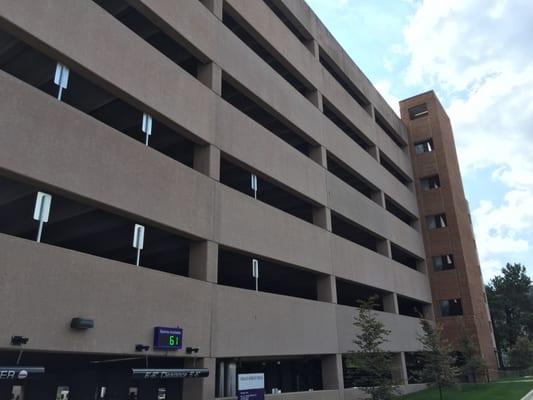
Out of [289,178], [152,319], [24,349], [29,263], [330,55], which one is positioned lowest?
[24,349]

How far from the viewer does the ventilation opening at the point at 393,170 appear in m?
39.4

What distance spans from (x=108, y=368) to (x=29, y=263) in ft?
39.3

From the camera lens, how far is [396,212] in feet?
138

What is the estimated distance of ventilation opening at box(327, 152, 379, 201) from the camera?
30667 mm

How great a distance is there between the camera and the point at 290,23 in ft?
94.9

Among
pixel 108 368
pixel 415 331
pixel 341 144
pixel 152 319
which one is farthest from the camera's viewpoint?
pixel 415 331

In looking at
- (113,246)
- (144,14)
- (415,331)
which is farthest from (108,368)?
(415,331)

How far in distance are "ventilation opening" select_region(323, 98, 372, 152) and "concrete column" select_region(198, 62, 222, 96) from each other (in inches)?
462

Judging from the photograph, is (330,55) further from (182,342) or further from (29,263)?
(29,263)

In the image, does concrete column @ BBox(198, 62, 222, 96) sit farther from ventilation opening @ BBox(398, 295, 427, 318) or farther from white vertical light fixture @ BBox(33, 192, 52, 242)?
ventilation opening @ BBox(398, 295, 427, 318)

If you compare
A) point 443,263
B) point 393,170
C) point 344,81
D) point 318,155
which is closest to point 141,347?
point 318,155

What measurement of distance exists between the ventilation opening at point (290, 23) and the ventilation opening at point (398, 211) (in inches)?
581

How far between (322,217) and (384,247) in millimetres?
9501

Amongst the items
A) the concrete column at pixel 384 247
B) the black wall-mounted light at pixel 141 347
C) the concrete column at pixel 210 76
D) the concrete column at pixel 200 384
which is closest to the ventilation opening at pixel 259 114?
the concrete column at pixel 210 76
